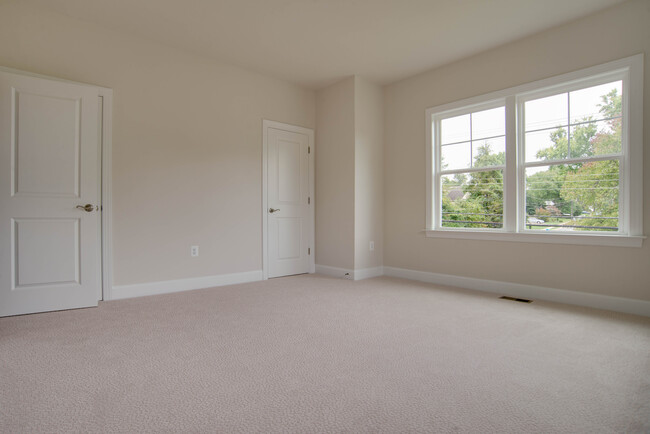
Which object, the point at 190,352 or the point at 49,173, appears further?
the point at 49,173

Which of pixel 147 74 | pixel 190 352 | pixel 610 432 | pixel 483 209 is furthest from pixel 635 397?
pixel 147 74

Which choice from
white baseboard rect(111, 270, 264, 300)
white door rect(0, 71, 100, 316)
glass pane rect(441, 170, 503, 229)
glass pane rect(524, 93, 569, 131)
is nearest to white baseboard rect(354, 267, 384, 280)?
glass pane rect(441, 170, 503, 229)

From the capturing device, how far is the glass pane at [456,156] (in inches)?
162

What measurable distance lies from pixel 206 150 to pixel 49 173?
1.51 m

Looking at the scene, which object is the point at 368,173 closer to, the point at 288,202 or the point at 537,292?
the point at 288,202

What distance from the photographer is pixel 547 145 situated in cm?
345

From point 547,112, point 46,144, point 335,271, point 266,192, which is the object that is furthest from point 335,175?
point 46,144

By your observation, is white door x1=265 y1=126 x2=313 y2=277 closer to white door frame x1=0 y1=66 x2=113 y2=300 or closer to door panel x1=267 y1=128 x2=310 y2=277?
door panel x1=267 y1=128 x2=310 y2=277

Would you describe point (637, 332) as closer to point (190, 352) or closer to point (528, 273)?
point (528, 273)

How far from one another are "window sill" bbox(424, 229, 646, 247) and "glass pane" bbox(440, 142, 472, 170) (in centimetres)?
80

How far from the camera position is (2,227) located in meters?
2.80

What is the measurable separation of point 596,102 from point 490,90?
39.2 inches

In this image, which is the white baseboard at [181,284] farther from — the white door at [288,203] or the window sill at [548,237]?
the window sill at [548,237]

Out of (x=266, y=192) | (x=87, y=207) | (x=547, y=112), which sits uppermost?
(x=547, y=112)
